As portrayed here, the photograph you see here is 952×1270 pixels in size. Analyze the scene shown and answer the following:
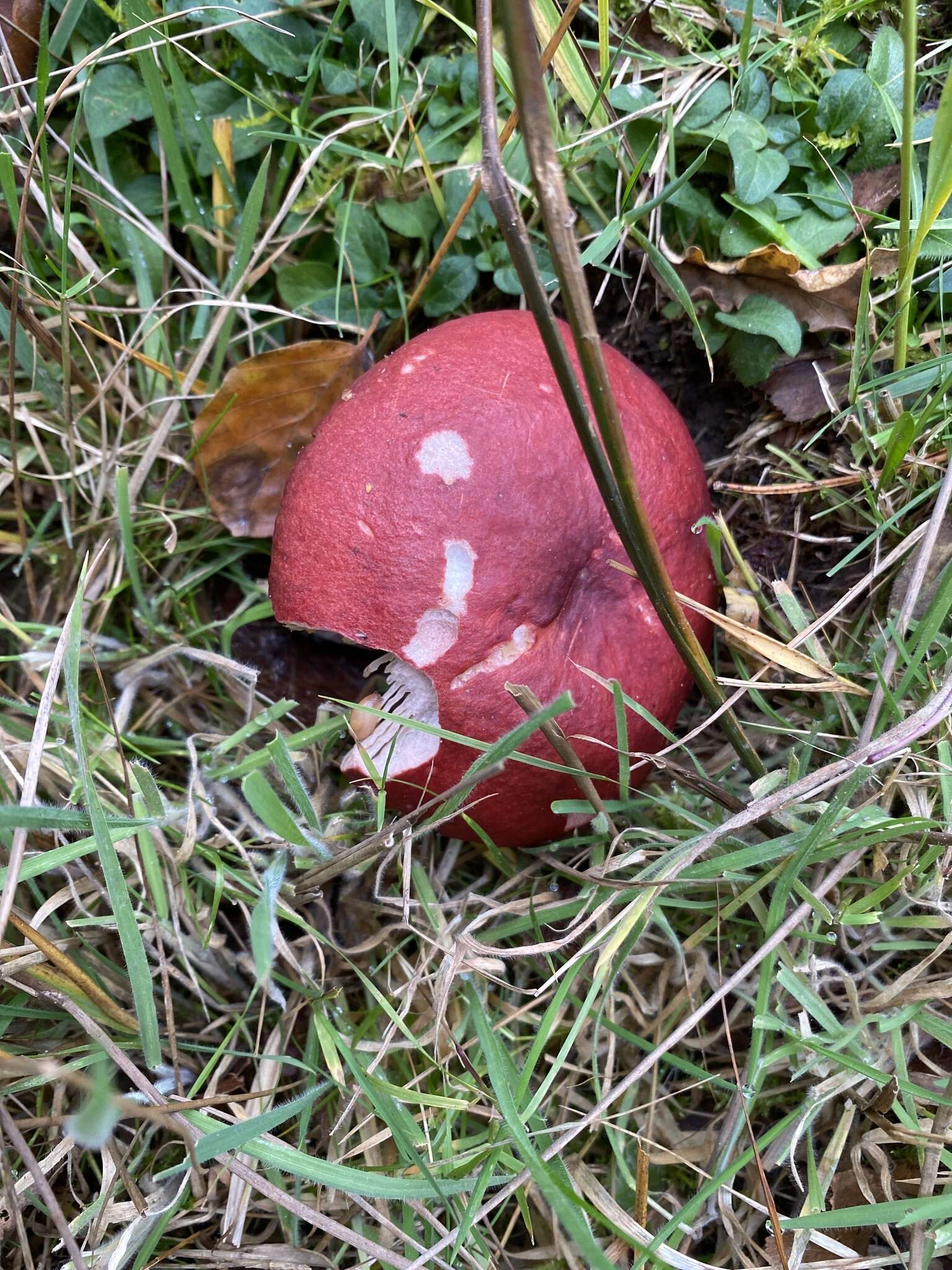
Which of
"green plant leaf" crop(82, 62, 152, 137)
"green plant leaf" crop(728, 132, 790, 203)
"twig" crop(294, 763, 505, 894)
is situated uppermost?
"green plant leaf" crop(82, 62, 152, 137)

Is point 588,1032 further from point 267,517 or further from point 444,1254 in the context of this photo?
point 267,517

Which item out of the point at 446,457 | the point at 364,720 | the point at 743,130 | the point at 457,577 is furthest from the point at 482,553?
the point at 743,130

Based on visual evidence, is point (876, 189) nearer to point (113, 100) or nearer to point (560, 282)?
point (560, 282)

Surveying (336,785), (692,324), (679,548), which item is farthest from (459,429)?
(336,785)

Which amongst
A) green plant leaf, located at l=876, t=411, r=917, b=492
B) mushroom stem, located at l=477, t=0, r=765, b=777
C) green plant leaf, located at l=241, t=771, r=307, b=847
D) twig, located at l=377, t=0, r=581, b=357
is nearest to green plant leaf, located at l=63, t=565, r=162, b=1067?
green plant leaf, located at l=241, t=771, r=307, b=847

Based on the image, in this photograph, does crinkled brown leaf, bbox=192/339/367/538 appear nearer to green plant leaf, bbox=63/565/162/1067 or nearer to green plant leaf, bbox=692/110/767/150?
green plant leaf, bbox=63/565/162/1067

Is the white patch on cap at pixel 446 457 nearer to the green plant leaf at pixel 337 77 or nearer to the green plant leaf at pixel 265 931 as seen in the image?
the green plant leaf at pixel 265 931
